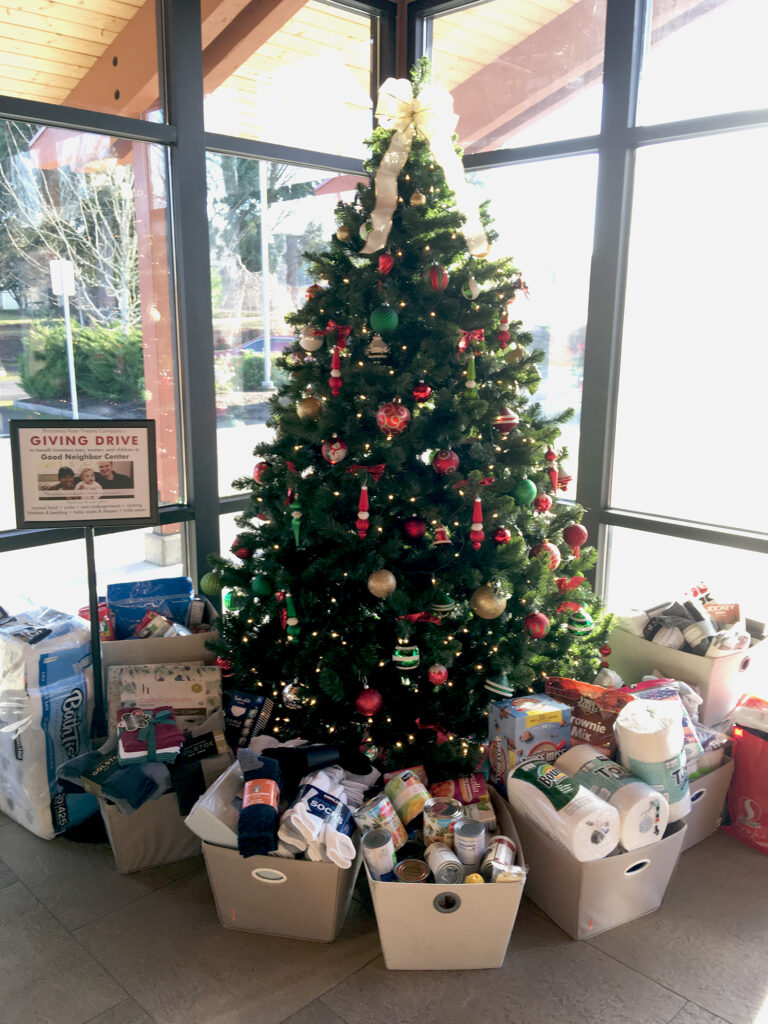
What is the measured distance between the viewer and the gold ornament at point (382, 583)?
7.54 ft

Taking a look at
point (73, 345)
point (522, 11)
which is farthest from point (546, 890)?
point (522, 11)

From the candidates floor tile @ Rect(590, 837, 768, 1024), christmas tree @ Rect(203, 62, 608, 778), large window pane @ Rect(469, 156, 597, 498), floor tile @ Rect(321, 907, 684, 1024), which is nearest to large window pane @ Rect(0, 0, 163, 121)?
christmas tree @ Rect(203, 62, 608, 778)

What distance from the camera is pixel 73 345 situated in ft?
9.80

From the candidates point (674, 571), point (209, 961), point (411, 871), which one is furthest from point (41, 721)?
point (674, 571)

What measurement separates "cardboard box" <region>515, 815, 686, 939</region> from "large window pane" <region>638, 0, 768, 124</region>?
2518mm

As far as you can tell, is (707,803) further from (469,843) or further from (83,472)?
(83,472)

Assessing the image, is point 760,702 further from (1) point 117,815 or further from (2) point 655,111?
(2) point 655,111

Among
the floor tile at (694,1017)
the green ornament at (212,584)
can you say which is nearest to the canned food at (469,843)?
the floor tile at (694,1017)

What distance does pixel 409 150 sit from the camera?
2.35m

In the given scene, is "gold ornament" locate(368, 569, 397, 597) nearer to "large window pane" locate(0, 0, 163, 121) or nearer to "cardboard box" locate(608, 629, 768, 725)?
"cardboard box" locate(608, 629, 768, 725)

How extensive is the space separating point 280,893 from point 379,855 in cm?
31

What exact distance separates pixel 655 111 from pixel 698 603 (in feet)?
6.23

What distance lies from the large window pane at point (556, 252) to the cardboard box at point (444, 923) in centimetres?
194

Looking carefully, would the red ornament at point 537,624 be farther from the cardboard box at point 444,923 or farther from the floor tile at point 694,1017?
the floor tile at point 694,1017
